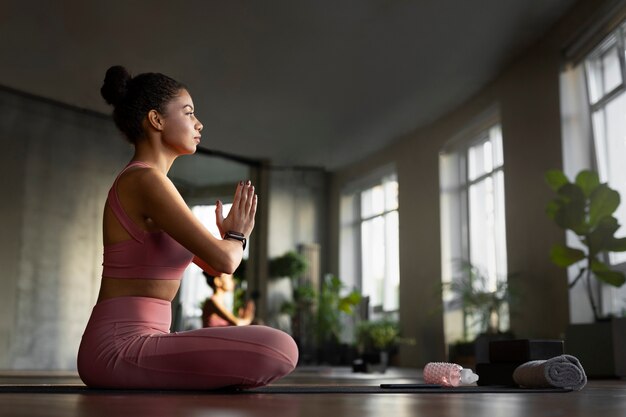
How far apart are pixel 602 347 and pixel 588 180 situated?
136cm

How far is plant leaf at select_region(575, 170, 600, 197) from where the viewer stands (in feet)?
20.5

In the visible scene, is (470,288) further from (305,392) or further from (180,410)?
(180,410)

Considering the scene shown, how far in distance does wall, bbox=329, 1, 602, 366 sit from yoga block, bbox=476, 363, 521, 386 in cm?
497

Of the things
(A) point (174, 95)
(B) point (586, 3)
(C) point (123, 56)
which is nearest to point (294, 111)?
(C) point (123, 56)

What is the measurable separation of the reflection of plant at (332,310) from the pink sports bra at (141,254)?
1200 centimetres

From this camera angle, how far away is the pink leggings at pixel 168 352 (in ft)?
7.01

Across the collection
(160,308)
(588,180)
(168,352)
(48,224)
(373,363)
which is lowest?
(373,363)

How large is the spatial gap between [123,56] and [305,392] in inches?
319

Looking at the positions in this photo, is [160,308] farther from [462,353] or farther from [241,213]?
[462,353]

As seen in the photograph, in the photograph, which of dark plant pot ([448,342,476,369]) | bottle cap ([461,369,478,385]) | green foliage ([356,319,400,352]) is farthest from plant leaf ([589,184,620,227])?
green foliage ([356,319,400,352])

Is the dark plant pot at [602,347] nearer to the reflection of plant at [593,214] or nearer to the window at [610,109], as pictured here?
the reflection of plant at [593,214]

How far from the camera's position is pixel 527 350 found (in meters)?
3.18

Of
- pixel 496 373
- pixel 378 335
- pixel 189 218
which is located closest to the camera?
pixel 189 218

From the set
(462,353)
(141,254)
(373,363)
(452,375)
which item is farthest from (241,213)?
(462,353)
